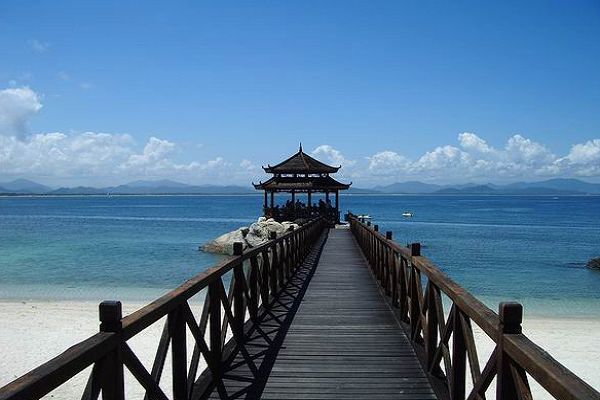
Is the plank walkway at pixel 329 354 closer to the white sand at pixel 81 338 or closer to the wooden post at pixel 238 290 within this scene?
the wooden post at pixel 238 290

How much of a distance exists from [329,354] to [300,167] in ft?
86.5

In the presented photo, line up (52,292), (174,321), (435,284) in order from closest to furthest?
(174,321) < (435,284) < (52,292)

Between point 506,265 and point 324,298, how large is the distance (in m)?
22.3

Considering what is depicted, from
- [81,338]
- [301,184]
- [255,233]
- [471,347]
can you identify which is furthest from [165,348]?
[301,184]

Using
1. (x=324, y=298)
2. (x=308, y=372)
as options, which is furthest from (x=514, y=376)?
(x=324, y=298)

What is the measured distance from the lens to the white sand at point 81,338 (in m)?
9.76

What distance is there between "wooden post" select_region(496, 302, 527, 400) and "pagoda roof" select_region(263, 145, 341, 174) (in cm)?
2886

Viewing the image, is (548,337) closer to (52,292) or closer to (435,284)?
(435,284)

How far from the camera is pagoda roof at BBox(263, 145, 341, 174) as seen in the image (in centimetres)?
3167

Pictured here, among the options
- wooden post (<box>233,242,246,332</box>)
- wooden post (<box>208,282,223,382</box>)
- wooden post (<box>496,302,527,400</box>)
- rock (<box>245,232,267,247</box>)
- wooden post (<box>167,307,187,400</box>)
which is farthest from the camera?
rock (<box>245,232,267,247</box>)

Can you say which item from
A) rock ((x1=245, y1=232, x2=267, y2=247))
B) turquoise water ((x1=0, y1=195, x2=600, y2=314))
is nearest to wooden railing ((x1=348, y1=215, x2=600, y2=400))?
turquoise water ((x1=0, y1=195, x2=600, y2=314))

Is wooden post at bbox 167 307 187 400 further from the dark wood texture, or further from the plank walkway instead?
the dark wood texture

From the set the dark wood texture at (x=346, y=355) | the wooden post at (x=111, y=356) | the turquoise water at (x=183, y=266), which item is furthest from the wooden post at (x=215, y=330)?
the turquoise water at (x=183, y=266)

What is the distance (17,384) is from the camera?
188cm
